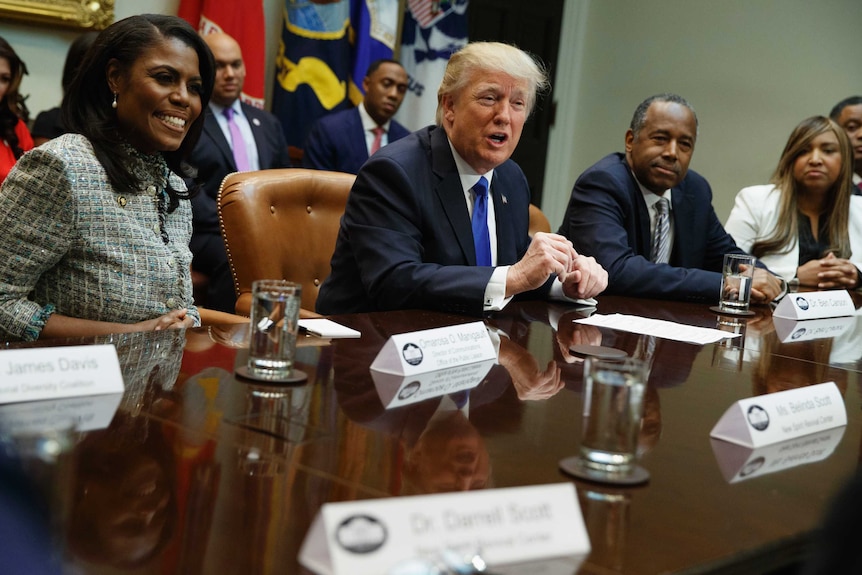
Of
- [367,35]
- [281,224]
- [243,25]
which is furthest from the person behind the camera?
[367,35]

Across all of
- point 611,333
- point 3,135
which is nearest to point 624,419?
point 611,333

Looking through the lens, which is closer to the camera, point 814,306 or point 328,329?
point 328,329

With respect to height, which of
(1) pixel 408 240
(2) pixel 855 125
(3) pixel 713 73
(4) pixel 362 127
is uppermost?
(3) pixel 713 73

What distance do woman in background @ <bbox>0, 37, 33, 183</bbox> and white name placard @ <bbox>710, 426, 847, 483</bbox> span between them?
333 centimetres

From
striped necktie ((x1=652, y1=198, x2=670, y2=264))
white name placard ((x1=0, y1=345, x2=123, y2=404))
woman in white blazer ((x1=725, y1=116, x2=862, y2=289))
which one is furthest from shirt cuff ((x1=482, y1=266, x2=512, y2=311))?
woman in white blazer ((x1=725, y1=116, x2=862, y2=289))

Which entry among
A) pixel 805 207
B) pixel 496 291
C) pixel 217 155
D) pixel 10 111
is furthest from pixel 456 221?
pixel 10 111

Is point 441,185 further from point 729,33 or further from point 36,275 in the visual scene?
point 729,33

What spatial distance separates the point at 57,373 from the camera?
1088mm

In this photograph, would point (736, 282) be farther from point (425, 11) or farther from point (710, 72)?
point (710, 72)

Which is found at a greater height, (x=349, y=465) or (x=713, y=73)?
(x=713, y=73)

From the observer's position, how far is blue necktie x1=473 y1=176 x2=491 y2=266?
2418 millimetres

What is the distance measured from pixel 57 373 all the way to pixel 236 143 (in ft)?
11.8

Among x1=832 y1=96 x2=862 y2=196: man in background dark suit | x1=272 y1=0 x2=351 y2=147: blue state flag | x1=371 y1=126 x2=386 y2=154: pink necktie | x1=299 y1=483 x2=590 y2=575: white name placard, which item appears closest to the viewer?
x1=299 y1=483 x2=590 y2=575: white name placard

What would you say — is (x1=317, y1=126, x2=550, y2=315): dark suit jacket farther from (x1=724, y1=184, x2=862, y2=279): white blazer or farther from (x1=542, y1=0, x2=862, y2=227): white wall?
(x1=542, y1=0, x2=862, y2=227): white wall
